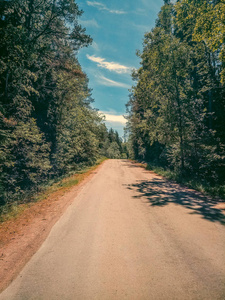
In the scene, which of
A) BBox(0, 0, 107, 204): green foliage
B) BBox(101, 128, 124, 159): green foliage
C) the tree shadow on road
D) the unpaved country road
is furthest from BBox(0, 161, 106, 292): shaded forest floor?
BBox(101, 128, 124, 159): green foliage

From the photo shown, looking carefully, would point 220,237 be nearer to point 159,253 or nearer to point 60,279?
point 159,253

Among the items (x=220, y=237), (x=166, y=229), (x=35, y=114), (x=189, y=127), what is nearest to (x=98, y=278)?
(x=166, y=229)

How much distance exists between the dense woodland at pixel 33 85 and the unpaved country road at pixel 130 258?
517cm

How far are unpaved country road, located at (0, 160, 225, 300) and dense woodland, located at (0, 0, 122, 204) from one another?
517cm

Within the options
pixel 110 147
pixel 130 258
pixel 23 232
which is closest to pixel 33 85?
pixel 23 232

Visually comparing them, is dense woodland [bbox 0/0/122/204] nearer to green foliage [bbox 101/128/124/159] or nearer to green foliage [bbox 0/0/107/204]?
green foliage [bbox 0/0/107/204]

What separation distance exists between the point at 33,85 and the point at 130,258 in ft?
43.9

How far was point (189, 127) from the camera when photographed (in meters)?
12.8

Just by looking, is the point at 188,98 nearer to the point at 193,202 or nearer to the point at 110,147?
the point at 193,202

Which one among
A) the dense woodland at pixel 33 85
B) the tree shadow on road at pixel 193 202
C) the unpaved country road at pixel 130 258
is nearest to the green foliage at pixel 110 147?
the dense woodland at pixel 33 85

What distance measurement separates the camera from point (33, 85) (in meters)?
12.4

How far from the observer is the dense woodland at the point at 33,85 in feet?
25.5

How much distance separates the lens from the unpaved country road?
2713mm

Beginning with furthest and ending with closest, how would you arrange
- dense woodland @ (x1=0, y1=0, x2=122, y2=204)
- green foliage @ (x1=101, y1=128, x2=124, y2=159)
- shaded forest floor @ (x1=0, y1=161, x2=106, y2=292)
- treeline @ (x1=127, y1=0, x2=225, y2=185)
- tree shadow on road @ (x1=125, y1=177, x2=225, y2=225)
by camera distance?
green foliage @ (x1=101, y1=128, x2=124, y2=159), treeline @ (x1=127, y1=0, x2=225, y2=185), dense woodland @ (x1=0, y1=0, x2=122, y2=204), tree shadow on road @ (x1=125, y1=177, x2=225, y2=225), shaded forest floor @ (x1=0, y1=161, x2=106, y2=292)
